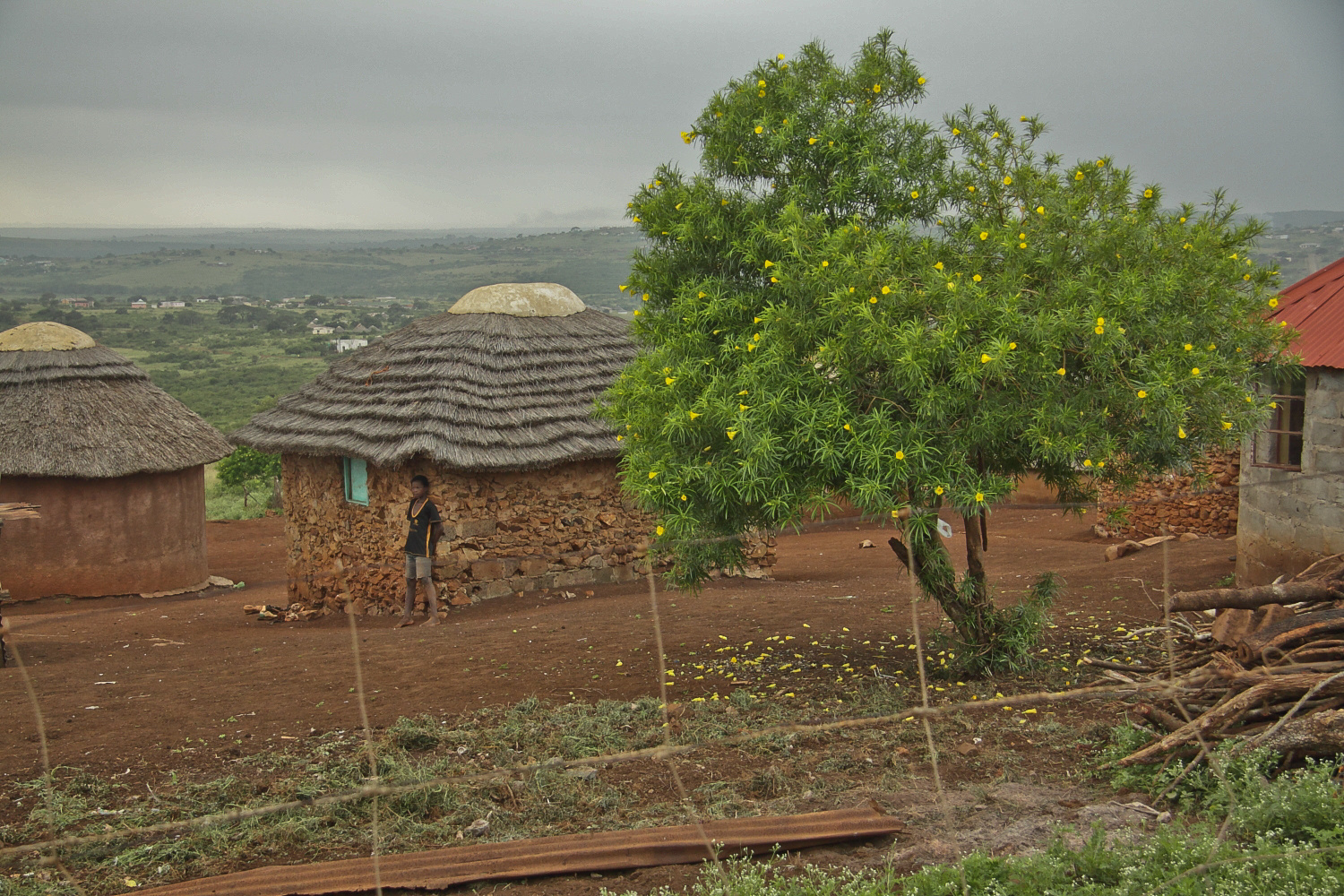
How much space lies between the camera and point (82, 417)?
1436 cm

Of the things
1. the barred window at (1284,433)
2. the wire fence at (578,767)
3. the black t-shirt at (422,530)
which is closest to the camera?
the wire fence at (578,767)

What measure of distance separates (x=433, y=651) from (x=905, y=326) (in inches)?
195

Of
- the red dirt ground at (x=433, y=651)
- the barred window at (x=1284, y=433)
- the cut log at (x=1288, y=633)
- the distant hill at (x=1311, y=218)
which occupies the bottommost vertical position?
the red dirt ground at (x=433, y=651)

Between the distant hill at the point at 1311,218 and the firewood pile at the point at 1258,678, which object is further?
the distant hill at the point at 1311,218

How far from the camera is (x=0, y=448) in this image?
1348 centimetres

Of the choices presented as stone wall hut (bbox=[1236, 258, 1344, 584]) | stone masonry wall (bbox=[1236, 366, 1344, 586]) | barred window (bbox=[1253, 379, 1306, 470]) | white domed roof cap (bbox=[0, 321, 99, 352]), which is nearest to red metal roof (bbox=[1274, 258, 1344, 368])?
stone wall hut (bbox=[1236, 258, 1344, 584])

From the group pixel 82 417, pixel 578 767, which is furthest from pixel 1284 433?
pixel 82 417

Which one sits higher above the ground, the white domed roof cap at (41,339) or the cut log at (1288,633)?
the white domed roof cap at (41,339)

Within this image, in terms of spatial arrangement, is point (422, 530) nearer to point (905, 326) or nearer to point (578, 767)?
point (578, 767)

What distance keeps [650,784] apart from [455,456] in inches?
241

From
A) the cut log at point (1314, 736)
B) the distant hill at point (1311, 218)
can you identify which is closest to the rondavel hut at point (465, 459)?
the cut log at point (1314, 736)

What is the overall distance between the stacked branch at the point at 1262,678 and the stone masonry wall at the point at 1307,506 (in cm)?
366

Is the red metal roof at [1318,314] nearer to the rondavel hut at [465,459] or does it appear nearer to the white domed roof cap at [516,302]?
the rondavel hut at [465,459]

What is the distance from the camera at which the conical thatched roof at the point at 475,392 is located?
10.7 m
